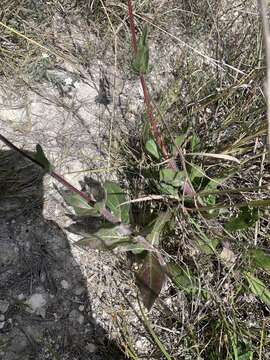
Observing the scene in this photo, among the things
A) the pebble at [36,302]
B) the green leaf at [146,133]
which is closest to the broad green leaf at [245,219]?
the green leaf at [146,133]

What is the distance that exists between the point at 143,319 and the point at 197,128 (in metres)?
0.78

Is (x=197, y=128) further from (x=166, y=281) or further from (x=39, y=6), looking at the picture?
(x=39, y=6)

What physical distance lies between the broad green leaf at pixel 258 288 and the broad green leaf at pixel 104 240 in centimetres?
44

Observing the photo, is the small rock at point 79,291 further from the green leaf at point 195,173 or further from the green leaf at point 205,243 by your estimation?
the green leaf at point 195,173

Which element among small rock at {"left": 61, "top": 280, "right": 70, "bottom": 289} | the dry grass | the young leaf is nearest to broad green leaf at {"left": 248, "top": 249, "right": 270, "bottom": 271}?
the dry grass

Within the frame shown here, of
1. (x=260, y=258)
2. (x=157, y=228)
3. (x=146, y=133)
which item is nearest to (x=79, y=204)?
(x=157, y=228)

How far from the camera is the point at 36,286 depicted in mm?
Result: 1643

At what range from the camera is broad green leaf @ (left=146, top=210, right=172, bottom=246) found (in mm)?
1588

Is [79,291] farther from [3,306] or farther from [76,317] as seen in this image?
[3,306]

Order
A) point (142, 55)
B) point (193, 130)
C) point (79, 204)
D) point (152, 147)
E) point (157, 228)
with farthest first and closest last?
point (193, 130) → point (152, 147) → point (157, 228) → point (79, 204) → point (142, 55)

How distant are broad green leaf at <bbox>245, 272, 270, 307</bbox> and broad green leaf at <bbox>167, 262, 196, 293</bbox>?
0.20 metres

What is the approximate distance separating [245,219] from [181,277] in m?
0.30

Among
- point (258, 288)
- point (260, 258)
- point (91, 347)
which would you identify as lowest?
point (91, 347)

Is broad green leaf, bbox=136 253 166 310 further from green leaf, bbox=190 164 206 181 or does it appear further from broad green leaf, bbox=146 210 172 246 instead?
green leaf, bbox=190 164 206 181
